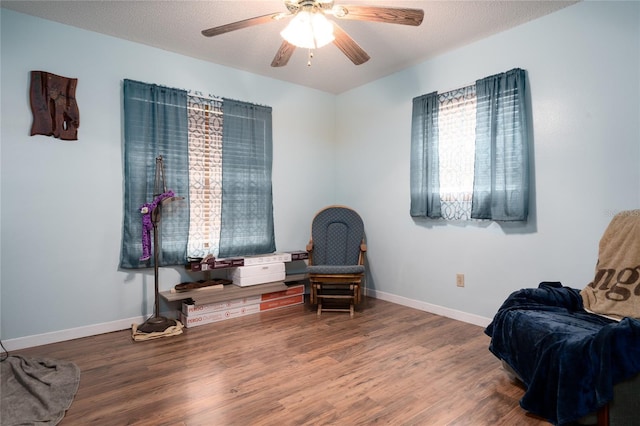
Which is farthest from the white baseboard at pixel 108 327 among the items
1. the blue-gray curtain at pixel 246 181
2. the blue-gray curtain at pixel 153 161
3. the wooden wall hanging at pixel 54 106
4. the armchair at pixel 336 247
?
A: the wooden wall hanging at pixel 54 106

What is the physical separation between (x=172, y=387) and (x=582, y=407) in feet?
7.00

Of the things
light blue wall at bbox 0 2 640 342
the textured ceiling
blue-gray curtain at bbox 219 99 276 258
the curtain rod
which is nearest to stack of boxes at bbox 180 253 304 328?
blue-gray curtain at bbox 219 99 276 258

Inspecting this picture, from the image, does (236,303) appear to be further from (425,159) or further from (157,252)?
(425,159)

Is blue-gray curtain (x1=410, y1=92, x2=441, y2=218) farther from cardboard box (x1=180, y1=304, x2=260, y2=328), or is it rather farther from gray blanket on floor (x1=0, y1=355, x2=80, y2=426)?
gray blanket on floor (x1=0, y1=355, x2=80, y2=426)

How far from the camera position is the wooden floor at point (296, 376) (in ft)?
5.95

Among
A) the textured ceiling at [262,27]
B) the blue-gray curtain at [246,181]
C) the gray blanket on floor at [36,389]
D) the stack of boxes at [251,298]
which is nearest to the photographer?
the gray blanket on floor at [36,389]

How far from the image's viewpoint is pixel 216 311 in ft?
11.0

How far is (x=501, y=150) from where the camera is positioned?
2.95 metres

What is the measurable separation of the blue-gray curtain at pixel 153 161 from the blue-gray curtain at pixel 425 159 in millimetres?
2287

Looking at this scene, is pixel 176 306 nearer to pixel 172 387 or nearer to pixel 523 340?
pixel 172 387

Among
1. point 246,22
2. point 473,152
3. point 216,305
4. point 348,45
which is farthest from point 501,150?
point 216,305

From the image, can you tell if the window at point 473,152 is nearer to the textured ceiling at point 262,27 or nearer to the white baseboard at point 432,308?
the textured ceiling at point 262,27

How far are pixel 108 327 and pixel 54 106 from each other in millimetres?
1882

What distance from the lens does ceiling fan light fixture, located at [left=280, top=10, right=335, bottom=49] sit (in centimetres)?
212
